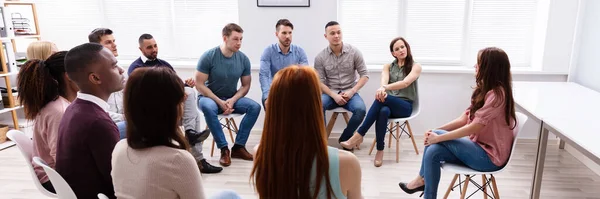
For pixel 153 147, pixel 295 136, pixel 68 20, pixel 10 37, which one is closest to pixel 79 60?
pixel 153 147

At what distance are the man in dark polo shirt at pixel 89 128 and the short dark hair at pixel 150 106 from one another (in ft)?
1.07

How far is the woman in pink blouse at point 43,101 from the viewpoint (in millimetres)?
2076

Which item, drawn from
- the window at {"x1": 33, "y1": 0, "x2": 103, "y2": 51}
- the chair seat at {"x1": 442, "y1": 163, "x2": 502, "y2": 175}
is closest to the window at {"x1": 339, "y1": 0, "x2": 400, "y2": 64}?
the chair seat at {"x1": 442, "y1": 163, "x2": 502, "y2": 175}

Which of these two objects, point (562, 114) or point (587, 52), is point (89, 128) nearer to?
point (562, 114)

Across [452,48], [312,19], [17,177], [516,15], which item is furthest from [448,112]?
[17,177]

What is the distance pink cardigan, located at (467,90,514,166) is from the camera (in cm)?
230

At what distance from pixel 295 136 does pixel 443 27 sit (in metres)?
3.28

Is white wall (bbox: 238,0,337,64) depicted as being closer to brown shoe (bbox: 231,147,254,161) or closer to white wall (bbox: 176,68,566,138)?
white wall (bbox: 176,68,566,138)

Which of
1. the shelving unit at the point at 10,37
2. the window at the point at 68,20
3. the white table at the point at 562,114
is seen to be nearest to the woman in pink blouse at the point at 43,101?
the shelving unit at the point at 10,37

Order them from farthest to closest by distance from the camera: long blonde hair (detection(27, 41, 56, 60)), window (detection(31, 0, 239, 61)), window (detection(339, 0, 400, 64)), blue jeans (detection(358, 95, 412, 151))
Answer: window (detection(31, 0, 239, 61)) < window (detection(339, 0, 400, 64)) < blue jeans (detection(358, 95, 412, 151)) < long blonde hair (detection(27, 41, 56, 60))

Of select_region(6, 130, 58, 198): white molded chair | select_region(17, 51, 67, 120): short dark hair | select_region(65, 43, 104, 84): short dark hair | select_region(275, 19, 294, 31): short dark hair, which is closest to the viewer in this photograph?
select_region(65, 43, 104, 84): short dark hair

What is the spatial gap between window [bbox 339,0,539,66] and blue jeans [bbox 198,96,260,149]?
4.24ft

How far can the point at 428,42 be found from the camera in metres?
4.23

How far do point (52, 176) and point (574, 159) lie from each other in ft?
12.8
